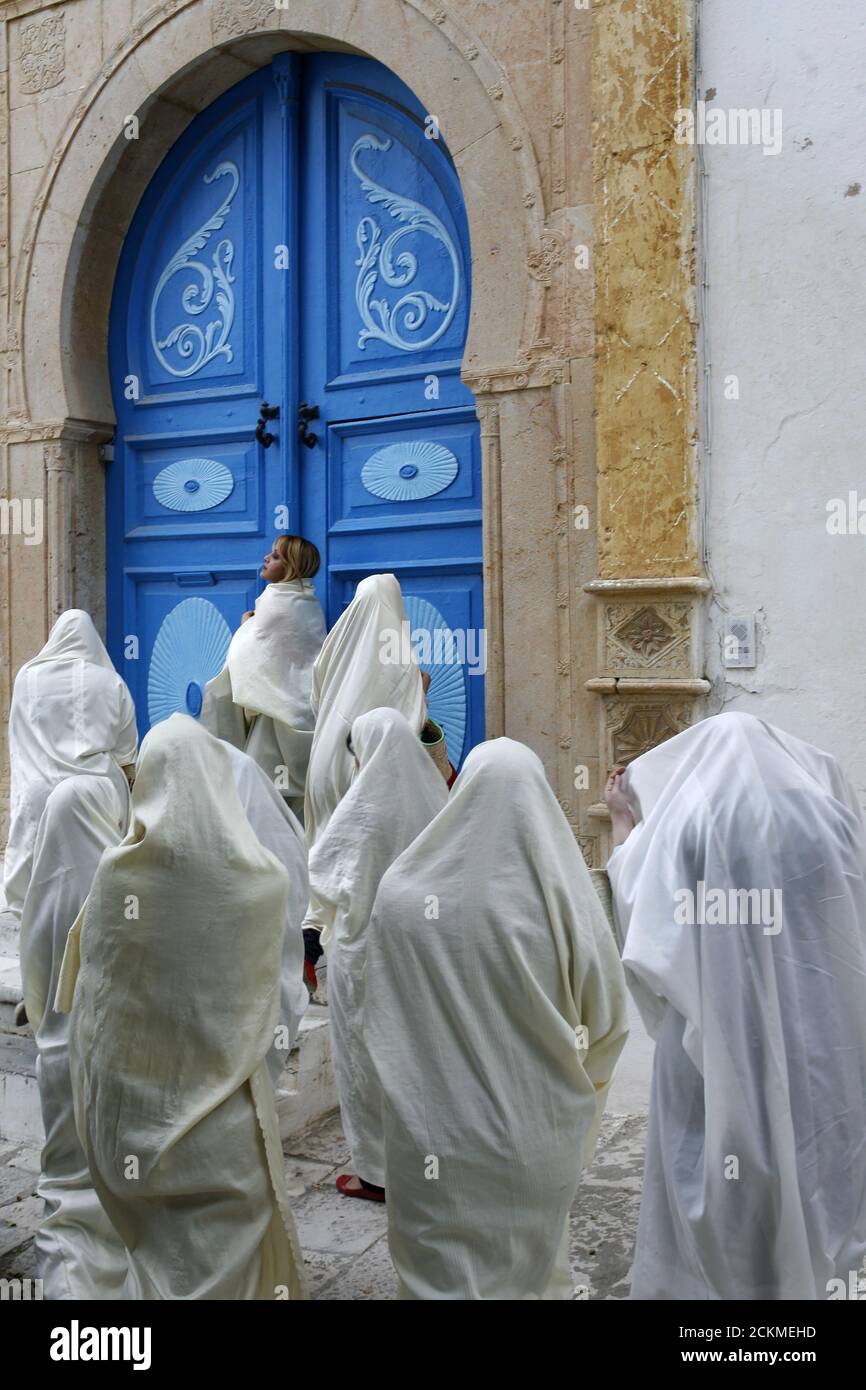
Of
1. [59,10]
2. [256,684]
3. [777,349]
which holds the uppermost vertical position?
[59,10]

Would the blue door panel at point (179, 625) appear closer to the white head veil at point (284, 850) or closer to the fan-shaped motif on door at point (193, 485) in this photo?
the fan-shaped motif on door at point (193, 485)

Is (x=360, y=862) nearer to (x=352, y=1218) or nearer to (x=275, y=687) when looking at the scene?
(x=352, y=1218)

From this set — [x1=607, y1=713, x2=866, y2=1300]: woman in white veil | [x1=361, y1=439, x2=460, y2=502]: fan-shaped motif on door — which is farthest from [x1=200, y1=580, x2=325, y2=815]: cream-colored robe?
[x1=607, y1=713, x2=866, y2=1300]: woman in white veil

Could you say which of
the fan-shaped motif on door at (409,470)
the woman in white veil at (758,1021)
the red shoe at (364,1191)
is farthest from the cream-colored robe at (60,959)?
the fan-shaped motif on door at (409,470)

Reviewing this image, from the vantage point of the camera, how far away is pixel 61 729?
195 inches

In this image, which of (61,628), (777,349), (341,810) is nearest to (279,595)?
(61,628)

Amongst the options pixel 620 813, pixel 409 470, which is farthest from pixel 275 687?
pixel 620 813

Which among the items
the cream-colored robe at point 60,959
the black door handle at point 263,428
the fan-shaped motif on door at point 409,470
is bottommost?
the cream-colored robe at point 60,959

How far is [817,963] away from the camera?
253cm

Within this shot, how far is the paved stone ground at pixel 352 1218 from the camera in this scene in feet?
10.1

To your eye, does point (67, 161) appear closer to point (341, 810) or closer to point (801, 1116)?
point (341, 810)

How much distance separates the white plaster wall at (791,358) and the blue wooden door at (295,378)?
123 centimetres
